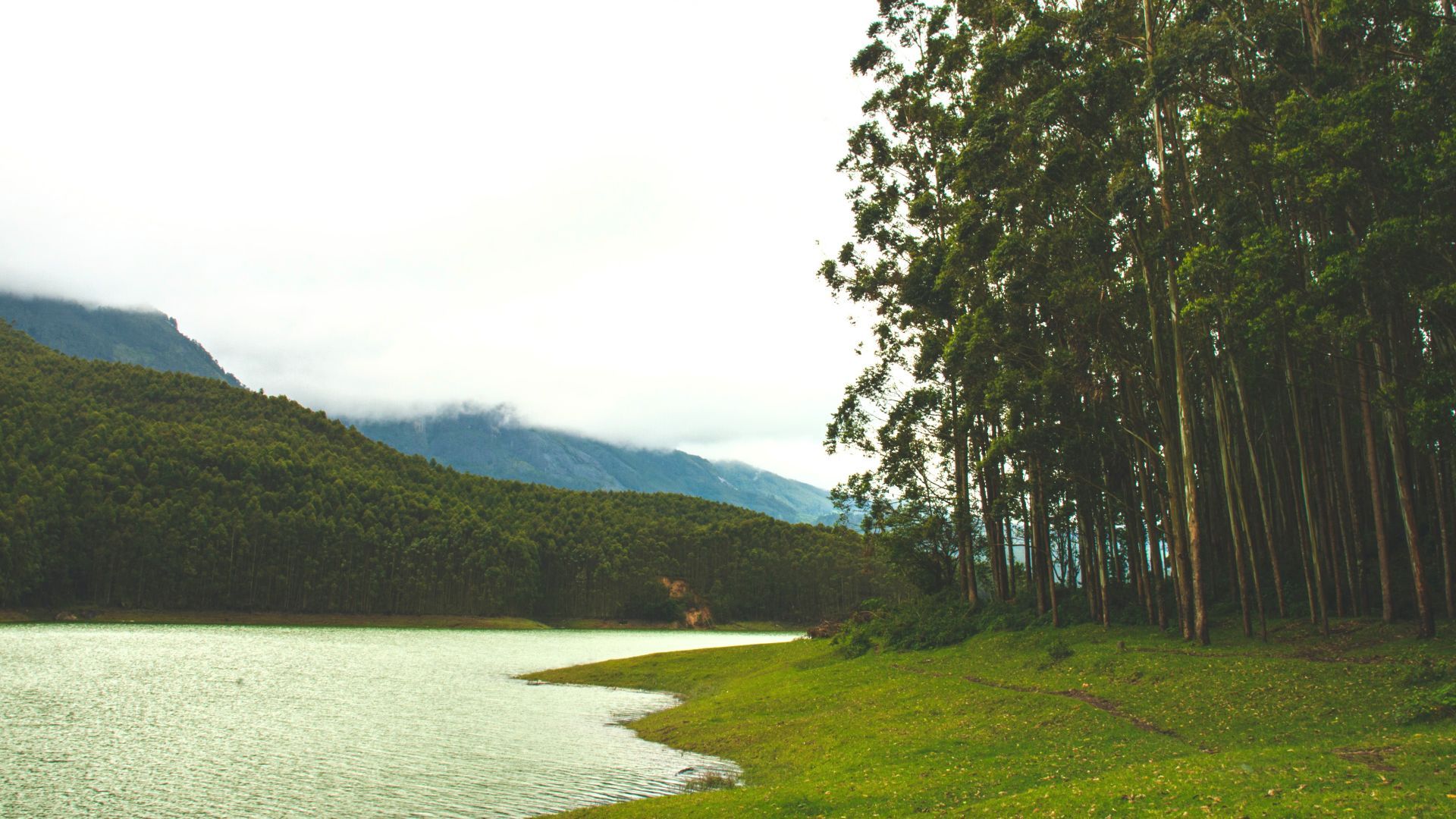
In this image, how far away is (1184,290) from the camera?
3019 centimetres

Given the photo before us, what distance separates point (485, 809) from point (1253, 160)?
2730 centimetres

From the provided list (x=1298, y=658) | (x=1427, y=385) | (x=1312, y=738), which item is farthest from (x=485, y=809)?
(x=1427, y=385)

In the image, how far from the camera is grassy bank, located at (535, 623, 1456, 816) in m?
13.8

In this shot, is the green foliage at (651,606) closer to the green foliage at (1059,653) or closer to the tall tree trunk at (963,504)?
the tall tree trunk at (963,504)

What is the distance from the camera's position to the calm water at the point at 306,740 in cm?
2123

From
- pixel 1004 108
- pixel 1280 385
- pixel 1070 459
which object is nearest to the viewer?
pixel 1004 108

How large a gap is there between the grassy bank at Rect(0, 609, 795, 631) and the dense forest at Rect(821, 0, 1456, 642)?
116886 millimetres

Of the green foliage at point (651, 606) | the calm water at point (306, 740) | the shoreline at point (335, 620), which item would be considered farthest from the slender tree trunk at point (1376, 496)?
the green foliage at point (651, 606)

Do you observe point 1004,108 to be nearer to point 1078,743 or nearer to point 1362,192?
point 1362,192

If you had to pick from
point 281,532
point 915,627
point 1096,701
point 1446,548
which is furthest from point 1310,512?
point 281,532

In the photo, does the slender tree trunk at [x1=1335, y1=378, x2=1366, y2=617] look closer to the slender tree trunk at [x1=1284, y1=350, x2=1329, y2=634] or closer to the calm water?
the slender tree trunk at [x1=1284, y1=350, x2=1329, y2=634]

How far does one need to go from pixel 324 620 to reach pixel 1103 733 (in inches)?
5540

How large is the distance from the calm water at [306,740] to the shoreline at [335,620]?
64946 millimetres

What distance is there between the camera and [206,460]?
14450 centimetres
